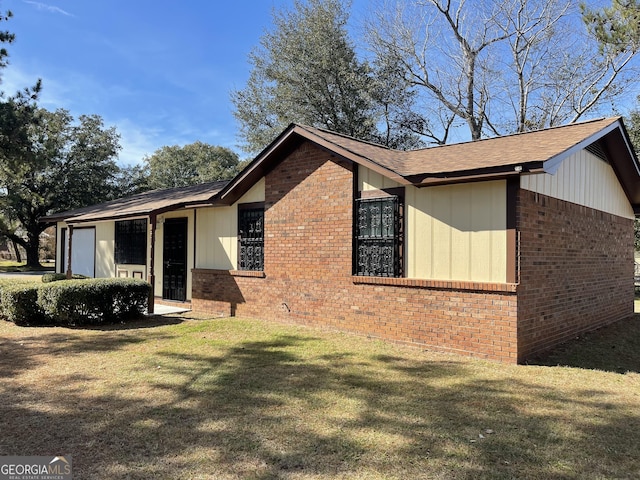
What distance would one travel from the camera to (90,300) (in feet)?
29.1

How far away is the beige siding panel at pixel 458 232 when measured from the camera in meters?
6.52

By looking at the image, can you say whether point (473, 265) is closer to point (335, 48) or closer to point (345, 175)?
point (345, 175)

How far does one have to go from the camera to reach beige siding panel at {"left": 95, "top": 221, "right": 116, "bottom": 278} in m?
15.2

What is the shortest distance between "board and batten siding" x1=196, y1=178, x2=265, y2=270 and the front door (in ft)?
3.43

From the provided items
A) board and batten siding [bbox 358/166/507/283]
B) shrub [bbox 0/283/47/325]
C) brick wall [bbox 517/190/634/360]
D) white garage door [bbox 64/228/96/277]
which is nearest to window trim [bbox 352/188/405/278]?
board and batten siding [bbox 358/166/507/283]

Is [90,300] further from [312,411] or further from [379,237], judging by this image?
[312,411]

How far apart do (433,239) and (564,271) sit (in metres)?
2.71

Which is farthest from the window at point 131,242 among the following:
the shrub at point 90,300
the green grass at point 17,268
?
the green grass at point 17,268

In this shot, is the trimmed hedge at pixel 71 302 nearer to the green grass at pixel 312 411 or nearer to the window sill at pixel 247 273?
the green grass at pixel 312 411

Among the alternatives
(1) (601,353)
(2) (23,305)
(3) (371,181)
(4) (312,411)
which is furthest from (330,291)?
(2) (23,305)

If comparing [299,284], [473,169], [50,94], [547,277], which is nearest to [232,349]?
[299,284]

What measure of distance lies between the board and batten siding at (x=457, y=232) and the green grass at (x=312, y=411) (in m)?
1.35

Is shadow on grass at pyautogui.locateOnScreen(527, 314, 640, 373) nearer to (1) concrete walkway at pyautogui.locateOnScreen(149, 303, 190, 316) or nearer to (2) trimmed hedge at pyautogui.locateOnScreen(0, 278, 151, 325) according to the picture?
(2) trimmed hedge at pyautogui.locateOnScreen(0, 278, 151, 325)

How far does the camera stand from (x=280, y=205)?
9.56 metres
